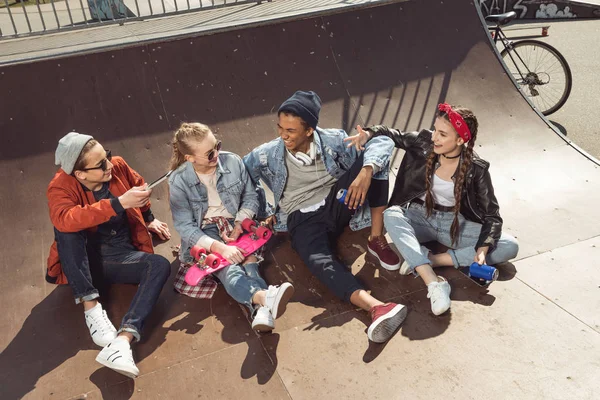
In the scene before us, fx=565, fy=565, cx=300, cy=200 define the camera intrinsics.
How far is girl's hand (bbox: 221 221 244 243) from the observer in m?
3.95

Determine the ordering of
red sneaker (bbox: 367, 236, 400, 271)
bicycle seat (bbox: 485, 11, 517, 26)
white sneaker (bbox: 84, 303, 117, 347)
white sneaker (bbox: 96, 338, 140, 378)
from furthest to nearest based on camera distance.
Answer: bicycle seat (bbox: 485, 11, 517, 26) < red sneaker (bbox: 367, 236, 400, 271) < white sneaker (bbox: 84, 303, 117, 347) < white sneaker (bbox: 96, 338, 140, 378)

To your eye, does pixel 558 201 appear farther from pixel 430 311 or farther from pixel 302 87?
pixel 302 87

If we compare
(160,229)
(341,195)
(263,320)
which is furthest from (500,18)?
(263,320)

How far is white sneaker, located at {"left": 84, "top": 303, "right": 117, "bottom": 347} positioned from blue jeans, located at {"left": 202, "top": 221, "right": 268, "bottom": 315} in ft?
2.45

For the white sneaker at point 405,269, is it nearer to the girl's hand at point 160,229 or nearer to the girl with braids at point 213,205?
the girl with braids at point 213,205

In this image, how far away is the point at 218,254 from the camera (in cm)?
377

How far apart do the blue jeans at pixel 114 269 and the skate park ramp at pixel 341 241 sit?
0.20 metres

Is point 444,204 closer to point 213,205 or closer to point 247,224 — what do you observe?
point 247,224

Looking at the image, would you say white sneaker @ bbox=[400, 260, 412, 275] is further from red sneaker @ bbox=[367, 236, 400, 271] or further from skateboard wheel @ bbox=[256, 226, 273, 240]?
skateboard wheel @ bbox=[256, 226, 273, 240]

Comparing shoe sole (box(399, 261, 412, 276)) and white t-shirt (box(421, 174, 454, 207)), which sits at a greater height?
white t-shirt (box(421, 174, 454, 207))

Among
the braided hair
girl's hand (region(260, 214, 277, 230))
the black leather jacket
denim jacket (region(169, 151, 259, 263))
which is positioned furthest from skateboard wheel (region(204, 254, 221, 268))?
the braided hair

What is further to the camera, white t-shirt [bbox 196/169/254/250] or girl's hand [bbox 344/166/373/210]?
white t-shirt [bbox 196/169/254/250]

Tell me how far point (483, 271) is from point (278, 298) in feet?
4.60

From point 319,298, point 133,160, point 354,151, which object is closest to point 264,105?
point 133,160
